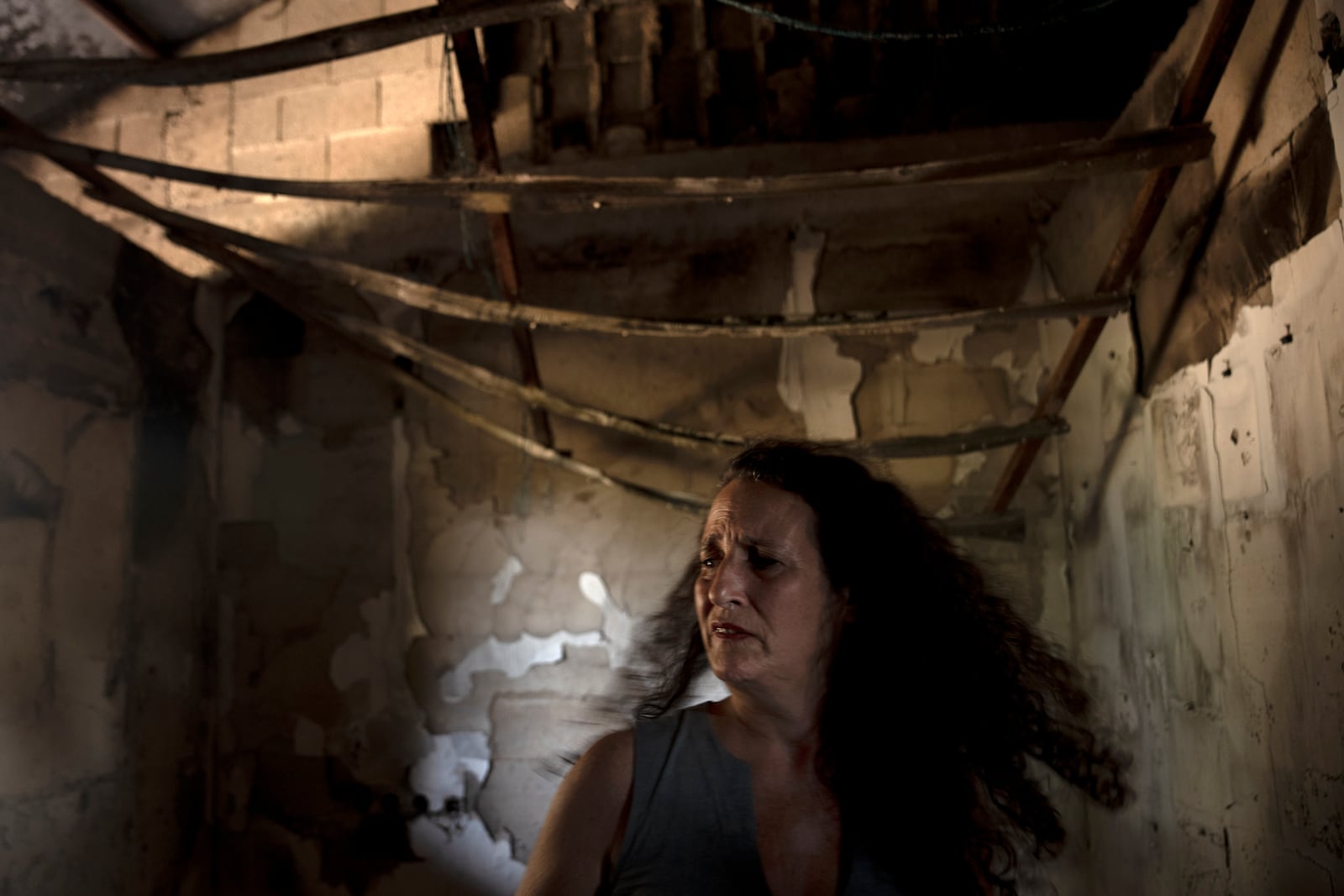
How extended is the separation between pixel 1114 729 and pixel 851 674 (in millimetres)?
1417

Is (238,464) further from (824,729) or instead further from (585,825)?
(824,729)

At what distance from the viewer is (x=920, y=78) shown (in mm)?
3119

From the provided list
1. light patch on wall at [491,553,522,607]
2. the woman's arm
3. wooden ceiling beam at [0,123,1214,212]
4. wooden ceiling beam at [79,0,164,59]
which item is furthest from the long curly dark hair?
wooden ceiling beam at [79,0,164,59]

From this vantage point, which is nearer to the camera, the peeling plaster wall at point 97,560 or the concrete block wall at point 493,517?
the peeling plaster wall at point 97,560

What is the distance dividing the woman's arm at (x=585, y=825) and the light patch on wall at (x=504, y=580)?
1.95m

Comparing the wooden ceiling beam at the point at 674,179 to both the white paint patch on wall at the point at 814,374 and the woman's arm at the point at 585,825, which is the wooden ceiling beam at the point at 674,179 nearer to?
the white paint patch on wall at the point at 814,374

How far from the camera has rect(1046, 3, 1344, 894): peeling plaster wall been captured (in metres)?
1.45

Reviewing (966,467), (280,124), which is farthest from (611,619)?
(280,124)

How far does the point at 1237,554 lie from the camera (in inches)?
70.0

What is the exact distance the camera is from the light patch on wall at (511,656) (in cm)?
315

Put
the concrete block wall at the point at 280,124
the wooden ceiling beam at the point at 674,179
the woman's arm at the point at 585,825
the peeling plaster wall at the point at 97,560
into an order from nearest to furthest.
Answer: the woman's arm at the point at 585,825 → the wooden ceiling beam at the point at 674,179 → the peeling plaster wall at the point at 97,560 → the concrete block wall at the point at 280,124

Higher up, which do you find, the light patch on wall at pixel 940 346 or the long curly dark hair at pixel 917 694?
the light patch on wall at pixel 940 346

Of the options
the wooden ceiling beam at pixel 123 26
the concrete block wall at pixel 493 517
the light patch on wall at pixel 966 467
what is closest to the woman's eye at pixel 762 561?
the concrete block wall at pixel 493 517

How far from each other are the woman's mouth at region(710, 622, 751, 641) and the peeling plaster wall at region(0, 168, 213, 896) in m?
2.22
